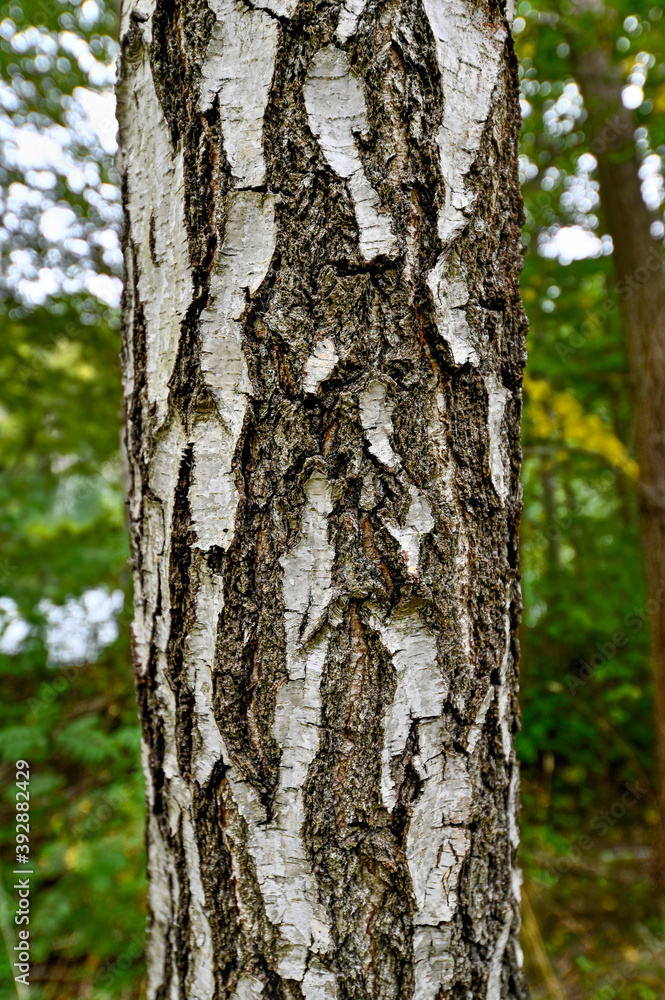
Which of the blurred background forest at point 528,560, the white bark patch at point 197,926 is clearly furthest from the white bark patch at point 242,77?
the blurred background forest at point 528,560

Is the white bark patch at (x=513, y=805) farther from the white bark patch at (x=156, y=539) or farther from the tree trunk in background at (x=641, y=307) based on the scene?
the tree trunk in background at (x=641, y=307)

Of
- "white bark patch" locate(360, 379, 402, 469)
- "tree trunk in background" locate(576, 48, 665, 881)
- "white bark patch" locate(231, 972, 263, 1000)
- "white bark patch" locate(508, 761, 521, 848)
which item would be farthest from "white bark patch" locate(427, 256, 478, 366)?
"tree trunk in background" locate(576, 48, 665, 881)

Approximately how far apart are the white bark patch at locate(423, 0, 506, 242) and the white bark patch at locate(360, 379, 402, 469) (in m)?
0.20

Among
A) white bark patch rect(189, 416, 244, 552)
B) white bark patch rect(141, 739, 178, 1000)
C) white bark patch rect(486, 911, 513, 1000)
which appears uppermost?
white bark patch rect(189, 416, 244, 552)

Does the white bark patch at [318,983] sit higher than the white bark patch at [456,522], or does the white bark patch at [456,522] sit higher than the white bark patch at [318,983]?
the white bark patch at [456,522]

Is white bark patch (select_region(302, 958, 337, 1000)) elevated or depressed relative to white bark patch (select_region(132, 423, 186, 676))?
depressed

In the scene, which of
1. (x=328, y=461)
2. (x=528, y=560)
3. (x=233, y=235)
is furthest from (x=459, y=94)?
(x=528, y=560)

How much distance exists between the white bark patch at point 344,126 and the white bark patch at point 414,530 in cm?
28

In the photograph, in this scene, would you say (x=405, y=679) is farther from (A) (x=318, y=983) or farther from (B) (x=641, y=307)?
(B) (x=641, y=307)

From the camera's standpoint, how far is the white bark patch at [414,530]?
675 mm

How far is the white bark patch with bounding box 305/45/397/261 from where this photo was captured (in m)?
0.64

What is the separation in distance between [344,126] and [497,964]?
1.06 m

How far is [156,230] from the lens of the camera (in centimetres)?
72

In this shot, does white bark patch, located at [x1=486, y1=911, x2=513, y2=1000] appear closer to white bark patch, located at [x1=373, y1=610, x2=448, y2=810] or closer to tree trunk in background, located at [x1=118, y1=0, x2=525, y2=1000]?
tree trunk in background, located at [x1=118, y1=0, x2=525, y2=1000]
